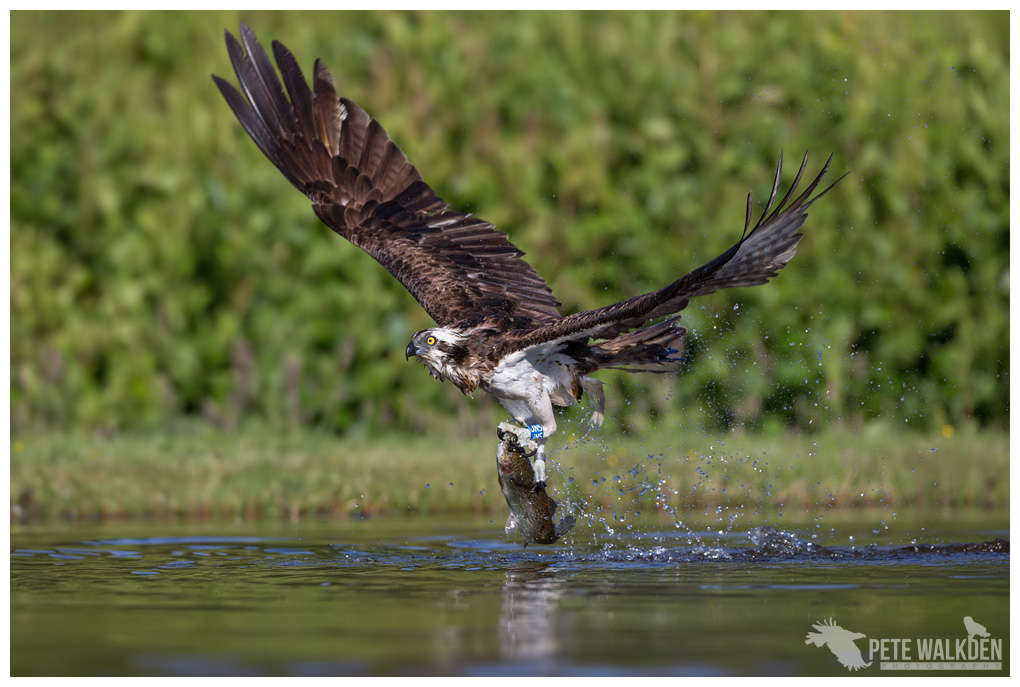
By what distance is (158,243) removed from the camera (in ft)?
43.5

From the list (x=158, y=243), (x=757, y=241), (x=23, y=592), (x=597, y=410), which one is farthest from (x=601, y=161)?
(x=23, y=592)

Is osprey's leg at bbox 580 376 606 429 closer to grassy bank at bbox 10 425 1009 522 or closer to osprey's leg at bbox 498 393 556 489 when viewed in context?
osprey's leg at bbox 498 393 556 489

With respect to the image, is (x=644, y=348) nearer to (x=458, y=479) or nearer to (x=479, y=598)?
(x=479, y=598)

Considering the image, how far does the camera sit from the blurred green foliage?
43.0 ft

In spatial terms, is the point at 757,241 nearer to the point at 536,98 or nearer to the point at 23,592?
the point at 23,592

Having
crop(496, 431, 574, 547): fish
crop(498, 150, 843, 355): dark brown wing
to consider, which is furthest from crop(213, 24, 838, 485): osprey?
crop(498, 150, 843, 355): dark brown wing

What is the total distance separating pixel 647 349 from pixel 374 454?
11.0 feet

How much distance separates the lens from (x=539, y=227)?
13289 millimetres

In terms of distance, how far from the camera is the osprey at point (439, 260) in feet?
28.6

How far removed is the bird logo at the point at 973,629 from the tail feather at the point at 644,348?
3.12 meters

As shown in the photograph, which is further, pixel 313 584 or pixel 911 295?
pixel 911 295

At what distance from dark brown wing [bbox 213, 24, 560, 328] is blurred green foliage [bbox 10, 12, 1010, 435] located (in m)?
3.21

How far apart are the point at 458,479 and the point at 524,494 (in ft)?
10.2

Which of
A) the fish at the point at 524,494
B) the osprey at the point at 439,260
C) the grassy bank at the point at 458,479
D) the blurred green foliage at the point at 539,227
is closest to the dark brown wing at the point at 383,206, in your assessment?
the osprey at the point at 439,260
